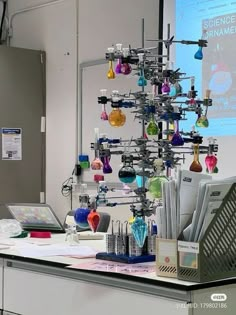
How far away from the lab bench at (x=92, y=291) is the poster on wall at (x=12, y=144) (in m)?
2.77

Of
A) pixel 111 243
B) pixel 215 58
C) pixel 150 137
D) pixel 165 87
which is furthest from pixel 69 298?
pixel 215 58

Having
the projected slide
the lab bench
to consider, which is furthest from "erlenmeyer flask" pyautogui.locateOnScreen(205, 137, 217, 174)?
the projected slide

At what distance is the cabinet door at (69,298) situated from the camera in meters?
1.69

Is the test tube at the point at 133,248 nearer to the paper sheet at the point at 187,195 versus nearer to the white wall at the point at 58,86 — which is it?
the paper sheet at the point at 187,195

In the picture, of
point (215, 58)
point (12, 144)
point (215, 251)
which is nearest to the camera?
point (215, 251)

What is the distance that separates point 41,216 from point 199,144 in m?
1.05

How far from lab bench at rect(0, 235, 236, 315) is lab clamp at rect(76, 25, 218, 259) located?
0.24m

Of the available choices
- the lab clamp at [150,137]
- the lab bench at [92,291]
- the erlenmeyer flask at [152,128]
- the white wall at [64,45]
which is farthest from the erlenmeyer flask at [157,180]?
the white wall at [64,45]

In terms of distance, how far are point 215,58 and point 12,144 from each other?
84.6 inches

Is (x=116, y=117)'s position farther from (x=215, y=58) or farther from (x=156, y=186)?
(x=215, y=58)

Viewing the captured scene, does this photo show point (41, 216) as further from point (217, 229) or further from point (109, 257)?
point (217, 229)

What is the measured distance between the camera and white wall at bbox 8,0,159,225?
177 inches

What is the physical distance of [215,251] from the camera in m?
1.68

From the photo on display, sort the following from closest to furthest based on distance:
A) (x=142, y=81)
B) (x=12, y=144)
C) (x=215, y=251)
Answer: (x=215, y=251), (x=142, y=81), (x=12, y=144)
